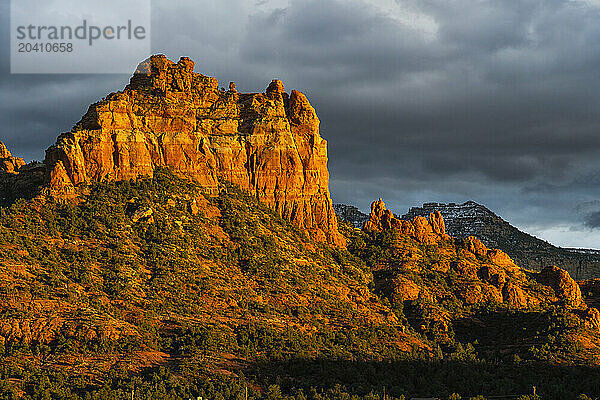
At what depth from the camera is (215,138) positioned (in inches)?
3969

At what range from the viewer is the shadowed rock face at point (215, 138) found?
3664 inches

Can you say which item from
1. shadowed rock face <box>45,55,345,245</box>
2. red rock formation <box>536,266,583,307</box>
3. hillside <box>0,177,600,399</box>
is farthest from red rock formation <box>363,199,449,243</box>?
red rock formation <box>536,266,583,307</box>

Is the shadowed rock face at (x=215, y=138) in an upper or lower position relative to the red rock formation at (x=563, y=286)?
upper

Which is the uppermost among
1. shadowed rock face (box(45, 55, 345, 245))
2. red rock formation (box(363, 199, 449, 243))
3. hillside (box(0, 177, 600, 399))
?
shadowed rock face (box(45, 55, 345, 245))

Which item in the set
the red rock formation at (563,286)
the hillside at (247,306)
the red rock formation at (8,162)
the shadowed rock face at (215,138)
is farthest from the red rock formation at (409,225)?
the red rock formation at (8,162)

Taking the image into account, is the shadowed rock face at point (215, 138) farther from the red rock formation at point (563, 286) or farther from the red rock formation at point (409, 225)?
the red rock formation at point (563, 286)

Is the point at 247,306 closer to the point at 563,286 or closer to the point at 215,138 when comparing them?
the point at 215,138

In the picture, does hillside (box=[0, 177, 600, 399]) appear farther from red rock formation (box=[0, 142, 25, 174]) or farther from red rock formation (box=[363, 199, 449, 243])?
red rock formation (box=[0, 142, 25, 174])

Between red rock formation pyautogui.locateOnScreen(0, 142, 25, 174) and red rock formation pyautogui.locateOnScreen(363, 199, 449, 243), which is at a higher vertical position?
red rock formation pyautogui.locateOnScreen(0, 142, 25, 174)

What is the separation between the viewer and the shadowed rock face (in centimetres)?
9306

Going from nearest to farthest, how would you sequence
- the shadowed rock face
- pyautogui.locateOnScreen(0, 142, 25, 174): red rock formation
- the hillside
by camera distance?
the hillside, the shadowed rock face, pyautogui.locateOnScreen(0, 142, 25, 174): red rock formation

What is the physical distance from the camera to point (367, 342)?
80.5 metres

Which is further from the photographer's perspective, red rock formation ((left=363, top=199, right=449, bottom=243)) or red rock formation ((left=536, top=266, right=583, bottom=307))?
red rock formation ((left=363, top=199, right=449, bottom=243))

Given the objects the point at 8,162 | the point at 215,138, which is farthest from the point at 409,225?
the point at 8,162
